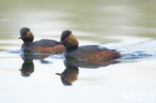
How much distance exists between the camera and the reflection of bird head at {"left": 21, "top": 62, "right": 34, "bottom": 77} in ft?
39.8

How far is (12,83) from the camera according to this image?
439 inches

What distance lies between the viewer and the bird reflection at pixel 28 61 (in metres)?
12.3

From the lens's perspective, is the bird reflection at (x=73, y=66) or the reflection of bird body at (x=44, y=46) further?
the reflection of bird body at (x=44, y=46)

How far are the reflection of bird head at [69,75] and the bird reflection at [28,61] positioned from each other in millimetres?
749

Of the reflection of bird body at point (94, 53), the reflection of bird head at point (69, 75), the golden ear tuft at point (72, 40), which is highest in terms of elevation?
the golden ear tuft at point (72, 40)

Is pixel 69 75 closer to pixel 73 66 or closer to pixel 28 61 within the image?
pixel 73 66

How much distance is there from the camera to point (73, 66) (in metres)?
13.1

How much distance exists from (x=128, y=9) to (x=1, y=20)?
4992 millimetres

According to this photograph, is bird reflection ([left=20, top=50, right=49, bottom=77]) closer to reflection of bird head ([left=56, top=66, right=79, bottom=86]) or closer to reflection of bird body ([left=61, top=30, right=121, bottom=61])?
reflection of bird head ([left=56, top=66, right=79, bottom=86])

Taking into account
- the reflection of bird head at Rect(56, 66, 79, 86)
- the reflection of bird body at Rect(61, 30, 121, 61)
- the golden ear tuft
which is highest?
the golden ear tuft

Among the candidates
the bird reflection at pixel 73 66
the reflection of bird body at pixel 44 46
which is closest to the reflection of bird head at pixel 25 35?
the reflection of bird body at pixel 44 46

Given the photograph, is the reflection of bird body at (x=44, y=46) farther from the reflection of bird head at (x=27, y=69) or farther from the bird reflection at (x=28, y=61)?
the reflection of bird head at (x=27, y=69)

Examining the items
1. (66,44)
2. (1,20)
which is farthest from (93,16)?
(66,44)

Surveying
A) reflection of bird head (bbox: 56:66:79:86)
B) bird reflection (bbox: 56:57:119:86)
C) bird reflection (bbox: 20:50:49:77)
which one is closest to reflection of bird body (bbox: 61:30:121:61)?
bird reflection (bbox: 56:57:119:86)
